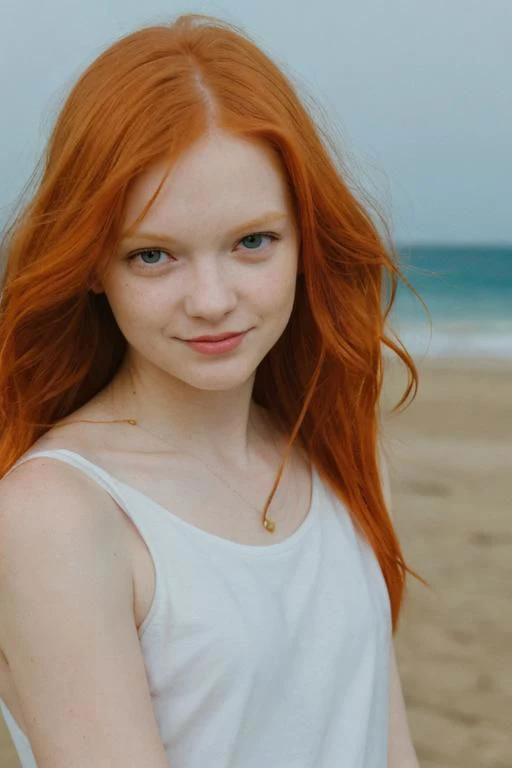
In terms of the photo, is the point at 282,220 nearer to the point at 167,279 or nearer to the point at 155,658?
the point at 167,279

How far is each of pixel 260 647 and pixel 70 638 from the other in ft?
0.99

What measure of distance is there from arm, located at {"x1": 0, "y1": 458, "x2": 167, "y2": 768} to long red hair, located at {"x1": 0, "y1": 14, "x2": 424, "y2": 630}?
31 centimetres

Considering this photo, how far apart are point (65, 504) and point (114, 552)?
9cm

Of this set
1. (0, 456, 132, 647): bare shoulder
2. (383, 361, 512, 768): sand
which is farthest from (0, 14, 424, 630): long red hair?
(383, 361, 512, 768): sand

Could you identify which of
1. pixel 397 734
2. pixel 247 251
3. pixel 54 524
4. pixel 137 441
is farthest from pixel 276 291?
pixel 397 734

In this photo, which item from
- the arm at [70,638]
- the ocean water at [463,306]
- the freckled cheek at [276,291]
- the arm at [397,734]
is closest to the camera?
the arm at [70,638]

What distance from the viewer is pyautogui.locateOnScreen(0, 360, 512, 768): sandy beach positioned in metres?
4.51

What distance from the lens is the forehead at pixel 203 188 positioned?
5.62 feet

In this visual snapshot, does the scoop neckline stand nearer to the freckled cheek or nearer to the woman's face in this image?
the woman's face

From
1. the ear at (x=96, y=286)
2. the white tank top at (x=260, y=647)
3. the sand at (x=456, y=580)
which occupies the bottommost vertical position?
the sand at (x=456, y=580)

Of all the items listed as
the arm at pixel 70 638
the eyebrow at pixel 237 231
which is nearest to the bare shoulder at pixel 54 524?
the arm at pixel 70 638

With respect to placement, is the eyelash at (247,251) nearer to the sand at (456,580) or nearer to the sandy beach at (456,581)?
the sandy beach at (456,581)

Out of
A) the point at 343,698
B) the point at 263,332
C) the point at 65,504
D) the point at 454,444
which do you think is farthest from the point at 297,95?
the point at 454,444

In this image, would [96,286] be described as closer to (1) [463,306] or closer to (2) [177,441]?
(2) [177,441]
